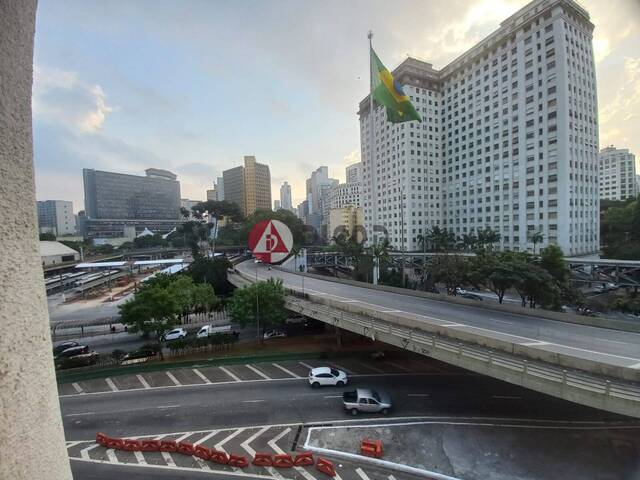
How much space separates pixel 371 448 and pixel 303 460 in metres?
2.78

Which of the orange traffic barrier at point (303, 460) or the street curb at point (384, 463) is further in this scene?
the orange traffic barrier at point (303, 460)

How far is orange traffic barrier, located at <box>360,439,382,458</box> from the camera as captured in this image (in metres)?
11.6

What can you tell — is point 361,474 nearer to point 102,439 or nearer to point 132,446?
point 132,446

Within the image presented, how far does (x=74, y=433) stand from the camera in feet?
43.3

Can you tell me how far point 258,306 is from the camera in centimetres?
2256

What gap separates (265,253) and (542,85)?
71021 mm

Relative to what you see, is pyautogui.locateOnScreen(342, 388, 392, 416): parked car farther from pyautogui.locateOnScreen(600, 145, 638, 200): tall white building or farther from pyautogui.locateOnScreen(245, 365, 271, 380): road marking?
pyautogui.locateOnScreen(600, 145, 638, 200): tall white building

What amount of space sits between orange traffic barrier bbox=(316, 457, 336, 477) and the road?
28.2 feet

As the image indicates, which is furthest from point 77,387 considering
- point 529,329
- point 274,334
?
point 529,329

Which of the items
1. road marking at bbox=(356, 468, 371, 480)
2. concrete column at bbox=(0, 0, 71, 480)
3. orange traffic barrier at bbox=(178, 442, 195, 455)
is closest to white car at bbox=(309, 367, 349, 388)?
road marking at bbox=(356, 468, 371, 480)

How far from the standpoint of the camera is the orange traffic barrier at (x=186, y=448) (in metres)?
11.6

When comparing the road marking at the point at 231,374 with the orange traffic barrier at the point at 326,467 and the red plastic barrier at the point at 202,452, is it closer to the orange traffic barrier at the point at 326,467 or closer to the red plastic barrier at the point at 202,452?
the red plastic barrier at the point at 202,452

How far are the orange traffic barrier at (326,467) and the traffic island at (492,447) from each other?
2.44 feet

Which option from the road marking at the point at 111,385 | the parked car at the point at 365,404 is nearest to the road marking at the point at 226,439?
the parked car at the point at 365,404
